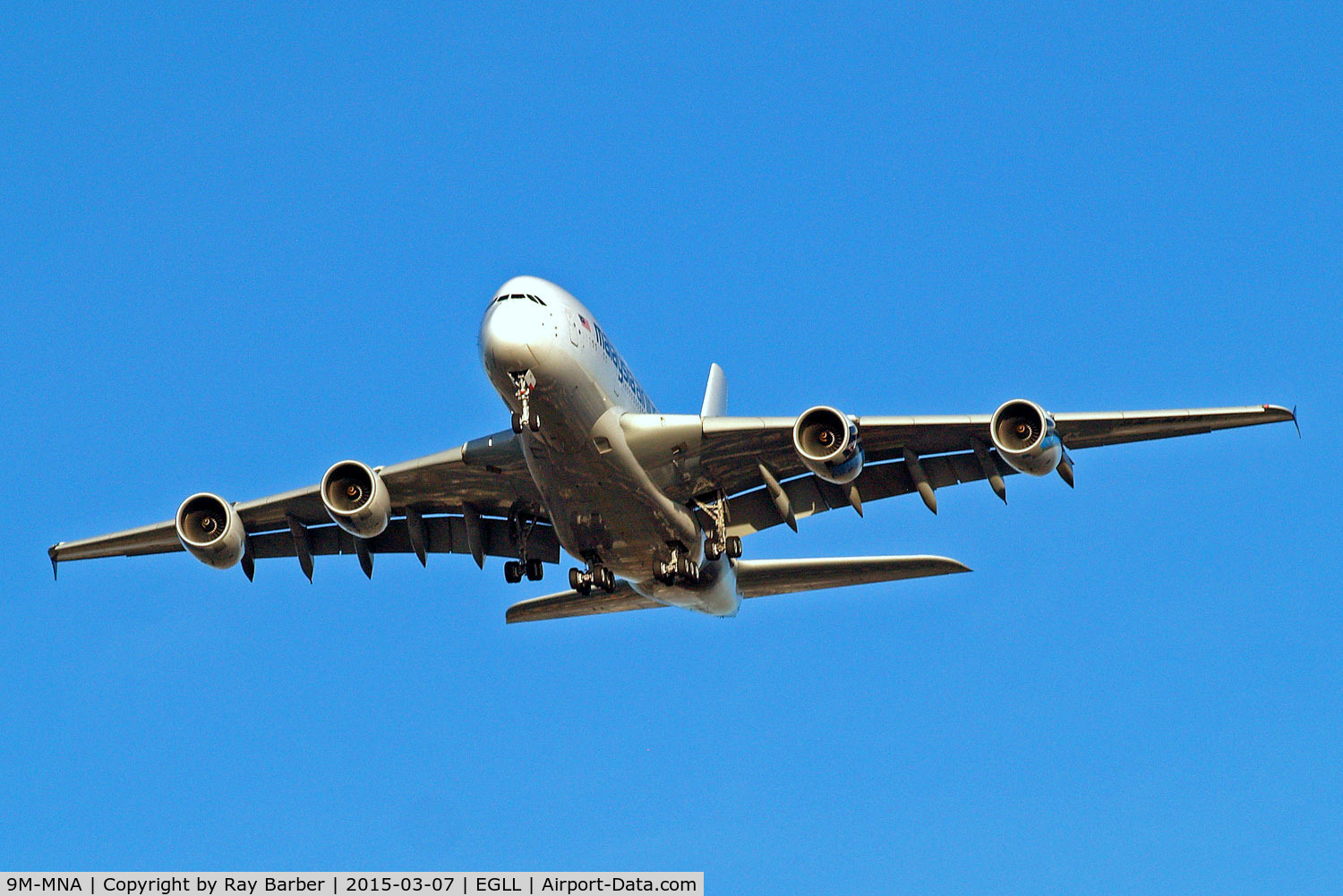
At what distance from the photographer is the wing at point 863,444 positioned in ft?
101

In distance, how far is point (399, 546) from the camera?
121ft

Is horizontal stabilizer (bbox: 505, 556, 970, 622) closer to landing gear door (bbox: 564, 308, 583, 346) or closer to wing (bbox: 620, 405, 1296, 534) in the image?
wing (bbox: 620, 405, 1296, 534)

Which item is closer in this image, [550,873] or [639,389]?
[550,873]

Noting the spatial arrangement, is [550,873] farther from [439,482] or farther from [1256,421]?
[1256,421]

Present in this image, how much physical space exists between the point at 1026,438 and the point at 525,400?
897cm

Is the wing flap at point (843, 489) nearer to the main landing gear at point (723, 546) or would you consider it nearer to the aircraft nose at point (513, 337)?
the main landing gear at point (723, 546)

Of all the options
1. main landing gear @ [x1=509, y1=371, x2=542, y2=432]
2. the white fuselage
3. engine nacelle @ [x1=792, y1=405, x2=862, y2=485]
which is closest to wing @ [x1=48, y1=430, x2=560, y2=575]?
the white fuselage

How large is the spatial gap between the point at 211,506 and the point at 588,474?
7970mm

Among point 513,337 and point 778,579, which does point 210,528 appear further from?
point 778,579

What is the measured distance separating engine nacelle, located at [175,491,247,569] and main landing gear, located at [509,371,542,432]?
7536mm

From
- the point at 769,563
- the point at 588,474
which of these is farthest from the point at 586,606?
the point at 588,474

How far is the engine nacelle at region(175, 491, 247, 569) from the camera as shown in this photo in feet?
108

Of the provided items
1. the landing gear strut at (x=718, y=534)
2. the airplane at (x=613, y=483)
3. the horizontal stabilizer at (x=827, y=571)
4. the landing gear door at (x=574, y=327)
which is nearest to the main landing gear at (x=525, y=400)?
the airplane at (x=613, y=483)
